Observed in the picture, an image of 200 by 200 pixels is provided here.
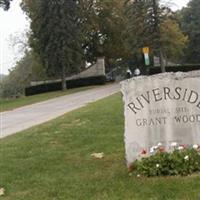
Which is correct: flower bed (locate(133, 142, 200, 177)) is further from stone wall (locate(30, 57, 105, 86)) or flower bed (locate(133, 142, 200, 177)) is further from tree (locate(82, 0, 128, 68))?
tree (locate(82, 0, 128, 68))

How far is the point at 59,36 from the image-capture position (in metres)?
51.5

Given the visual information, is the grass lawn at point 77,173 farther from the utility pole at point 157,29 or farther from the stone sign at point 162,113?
the utility pole at point 157,29

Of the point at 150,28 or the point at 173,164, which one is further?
the point at 150,28

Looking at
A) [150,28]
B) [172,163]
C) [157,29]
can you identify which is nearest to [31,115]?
[172,163]

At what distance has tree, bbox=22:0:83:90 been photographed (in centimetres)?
5144

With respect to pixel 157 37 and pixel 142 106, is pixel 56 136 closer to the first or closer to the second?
pixel 142 106

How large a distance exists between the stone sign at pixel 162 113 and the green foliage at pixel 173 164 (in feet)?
1.13

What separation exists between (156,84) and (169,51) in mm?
49908

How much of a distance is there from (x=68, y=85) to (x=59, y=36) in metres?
7.44

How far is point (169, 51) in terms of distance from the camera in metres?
57.8

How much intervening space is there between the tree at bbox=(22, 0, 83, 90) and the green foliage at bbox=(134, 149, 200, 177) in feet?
143

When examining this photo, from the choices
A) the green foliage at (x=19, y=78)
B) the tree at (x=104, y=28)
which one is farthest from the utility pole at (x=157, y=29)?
the green foliage at (x=19, y=78)

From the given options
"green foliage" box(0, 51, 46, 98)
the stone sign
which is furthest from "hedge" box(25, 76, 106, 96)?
the stone sign

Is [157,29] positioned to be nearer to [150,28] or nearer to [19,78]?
[150,28]
